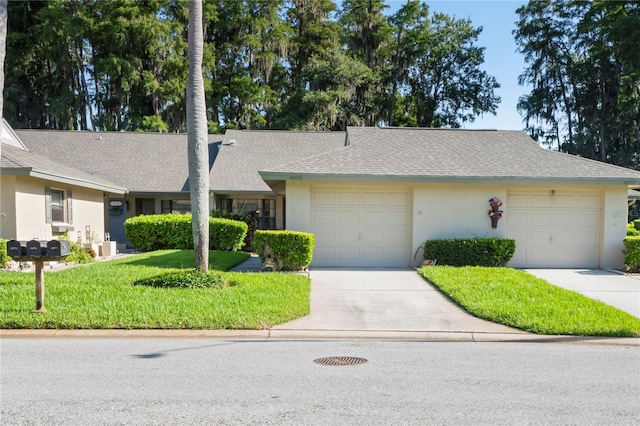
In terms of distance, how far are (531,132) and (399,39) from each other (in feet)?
46.4

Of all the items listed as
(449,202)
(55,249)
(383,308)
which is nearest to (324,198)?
(449,202)

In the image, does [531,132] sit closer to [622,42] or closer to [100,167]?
[622,42]

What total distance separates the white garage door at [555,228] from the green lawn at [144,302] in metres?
7.21

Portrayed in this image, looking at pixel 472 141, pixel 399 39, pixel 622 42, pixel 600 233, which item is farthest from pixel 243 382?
pixel 399 39

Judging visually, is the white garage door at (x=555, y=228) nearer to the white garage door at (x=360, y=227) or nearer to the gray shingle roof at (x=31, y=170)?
the white garage door at (x=360, y=227)

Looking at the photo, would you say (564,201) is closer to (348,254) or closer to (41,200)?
(348,254)

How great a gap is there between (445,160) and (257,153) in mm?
10630

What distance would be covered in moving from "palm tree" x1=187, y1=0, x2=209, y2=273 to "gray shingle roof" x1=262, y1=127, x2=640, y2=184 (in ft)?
11.1

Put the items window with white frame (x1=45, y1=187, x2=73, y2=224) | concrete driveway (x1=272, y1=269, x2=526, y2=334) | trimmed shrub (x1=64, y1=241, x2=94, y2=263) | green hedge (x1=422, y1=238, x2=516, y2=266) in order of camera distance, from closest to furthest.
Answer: concrete driveway (x1=272, y1=269, x2=526, y2=334), green hedge (x1=422, y1=238, x2=516, y2=266), trimmed shrub (x1=64, y1=241, x2=94, y2=263), window with white frame (x1=45, y1=187, x2=73, y2=224)

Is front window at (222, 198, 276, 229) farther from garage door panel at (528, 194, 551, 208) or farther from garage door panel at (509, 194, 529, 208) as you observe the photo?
garage door panel at (528, 194, 551, 208)

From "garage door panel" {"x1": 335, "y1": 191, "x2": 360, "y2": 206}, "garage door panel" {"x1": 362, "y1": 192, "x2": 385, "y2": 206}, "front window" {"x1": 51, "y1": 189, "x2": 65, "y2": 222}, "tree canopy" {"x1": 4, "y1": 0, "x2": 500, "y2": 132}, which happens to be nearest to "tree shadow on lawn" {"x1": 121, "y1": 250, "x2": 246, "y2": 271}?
"front window" {"x1": 51, "y1": 189, "x2": 65, "y2": 222}

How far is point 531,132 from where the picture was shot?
42.9 meters

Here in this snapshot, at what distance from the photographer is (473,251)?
13758mm

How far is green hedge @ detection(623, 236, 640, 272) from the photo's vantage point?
13.8m
